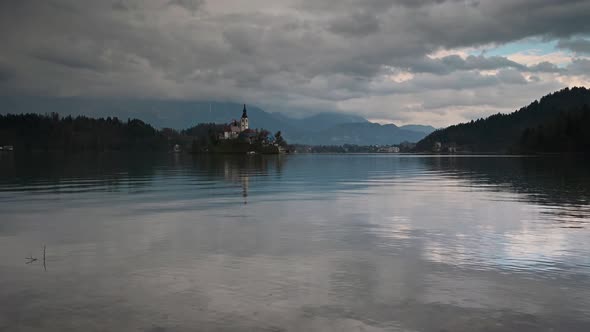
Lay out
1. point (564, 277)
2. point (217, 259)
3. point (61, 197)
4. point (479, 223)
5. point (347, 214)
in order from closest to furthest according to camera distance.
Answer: point (564, 277) < point (217, 259) < point (479, 223) < point (347, 214) < point (61, 197)

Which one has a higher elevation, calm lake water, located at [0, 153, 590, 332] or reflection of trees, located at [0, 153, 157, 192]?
reflection of trees, located at [0, 153, 157, 192]

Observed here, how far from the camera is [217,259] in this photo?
64.8 ft

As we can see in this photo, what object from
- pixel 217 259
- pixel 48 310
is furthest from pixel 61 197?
pixel 48 310

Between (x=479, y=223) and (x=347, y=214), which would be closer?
(x=479, y=223)

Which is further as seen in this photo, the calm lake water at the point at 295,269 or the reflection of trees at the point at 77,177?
the reflection of trees at the point at 77,177

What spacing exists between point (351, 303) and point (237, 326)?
142 inches

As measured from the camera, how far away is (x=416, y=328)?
476 inches

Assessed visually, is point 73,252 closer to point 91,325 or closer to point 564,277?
point 91,325

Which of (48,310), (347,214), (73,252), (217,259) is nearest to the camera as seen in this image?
(48,310)

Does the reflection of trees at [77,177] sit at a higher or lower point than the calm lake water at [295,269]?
higher

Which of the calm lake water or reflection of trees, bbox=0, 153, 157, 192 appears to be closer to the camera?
the calm lake water

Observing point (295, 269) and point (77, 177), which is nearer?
point (295, 269)

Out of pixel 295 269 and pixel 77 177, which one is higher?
pixel 77 177

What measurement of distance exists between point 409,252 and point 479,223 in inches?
414
